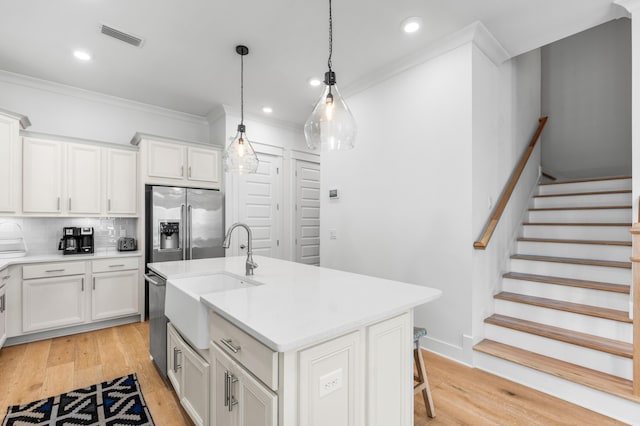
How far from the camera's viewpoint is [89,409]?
2020 millimetres

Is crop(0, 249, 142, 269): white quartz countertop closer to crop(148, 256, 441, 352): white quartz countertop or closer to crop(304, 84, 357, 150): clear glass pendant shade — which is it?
crop(148, 256, 441, 352): white quartz countertop

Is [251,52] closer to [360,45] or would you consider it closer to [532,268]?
[360,45]

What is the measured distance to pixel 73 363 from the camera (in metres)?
2.69

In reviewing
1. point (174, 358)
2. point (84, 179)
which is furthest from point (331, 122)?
point (84, 179)

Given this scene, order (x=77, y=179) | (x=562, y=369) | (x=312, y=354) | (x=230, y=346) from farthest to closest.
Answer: (x=77, y=179), (x=562, y=369), (x=230, y=346), (x=312, y=354)

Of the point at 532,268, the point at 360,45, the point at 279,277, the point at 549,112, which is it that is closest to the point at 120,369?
the point at 279,277

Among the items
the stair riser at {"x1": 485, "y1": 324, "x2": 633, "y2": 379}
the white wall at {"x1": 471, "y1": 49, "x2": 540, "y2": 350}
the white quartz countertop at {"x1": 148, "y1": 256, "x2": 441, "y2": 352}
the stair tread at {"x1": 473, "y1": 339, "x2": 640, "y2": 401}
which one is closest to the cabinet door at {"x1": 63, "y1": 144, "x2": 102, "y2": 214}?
the white quartz countertop at {"x1": 148, "y1": 256, "x2": 441, "y2": 352}

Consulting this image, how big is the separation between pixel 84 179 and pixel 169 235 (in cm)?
112

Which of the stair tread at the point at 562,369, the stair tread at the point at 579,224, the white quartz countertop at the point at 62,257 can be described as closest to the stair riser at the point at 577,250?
the stair tread at the point at 579,224

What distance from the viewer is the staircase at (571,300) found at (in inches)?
85.2

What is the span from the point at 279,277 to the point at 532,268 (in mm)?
2635

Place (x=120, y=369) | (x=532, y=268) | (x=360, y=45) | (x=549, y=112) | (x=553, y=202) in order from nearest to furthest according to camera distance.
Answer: (x=120, y=369), (x=360, y=45), (x=532, y=268), (x=553, y=202), (x=549, y=112)

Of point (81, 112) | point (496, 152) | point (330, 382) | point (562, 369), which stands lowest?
point (562, 369)

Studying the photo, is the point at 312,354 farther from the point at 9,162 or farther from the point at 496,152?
the point at 9,162
